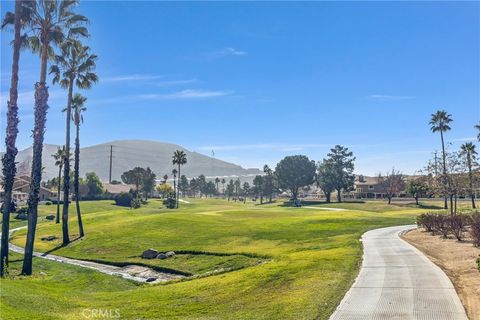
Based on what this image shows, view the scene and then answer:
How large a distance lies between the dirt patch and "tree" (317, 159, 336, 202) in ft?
281

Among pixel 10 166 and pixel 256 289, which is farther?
pixel 10 166

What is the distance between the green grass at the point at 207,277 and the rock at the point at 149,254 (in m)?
1.22

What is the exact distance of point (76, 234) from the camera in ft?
159

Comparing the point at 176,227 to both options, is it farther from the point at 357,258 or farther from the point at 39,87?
the point at 357,258

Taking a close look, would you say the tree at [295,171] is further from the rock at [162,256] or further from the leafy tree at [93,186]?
the rock at [162,256]

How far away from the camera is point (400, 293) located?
14.6m

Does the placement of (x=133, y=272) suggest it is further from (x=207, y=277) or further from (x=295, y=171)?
(x=295, y=171)

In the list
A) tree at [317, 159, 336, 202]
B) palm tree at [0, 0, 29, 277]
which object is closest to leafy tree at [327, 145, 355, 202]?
tree at [317, 159, 336, 202]

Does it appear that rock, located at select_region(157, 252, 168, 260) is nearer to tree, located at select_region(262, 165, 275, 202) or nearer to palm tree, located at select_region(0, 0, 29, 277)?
palm tree, located at select_region(0, 0, 29, 277)

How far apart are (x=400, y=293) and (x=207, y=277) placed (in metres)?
11.5

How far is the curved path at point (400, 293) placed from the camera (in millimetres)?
12258

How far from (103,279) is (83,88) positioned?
2188 cm

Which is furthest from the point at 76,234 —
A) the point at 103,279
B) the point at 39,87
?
the point at 39,87

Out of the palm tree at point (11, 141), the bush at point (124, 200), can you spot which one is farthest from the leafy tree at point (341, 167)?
the palm tree at point (11, 141)
